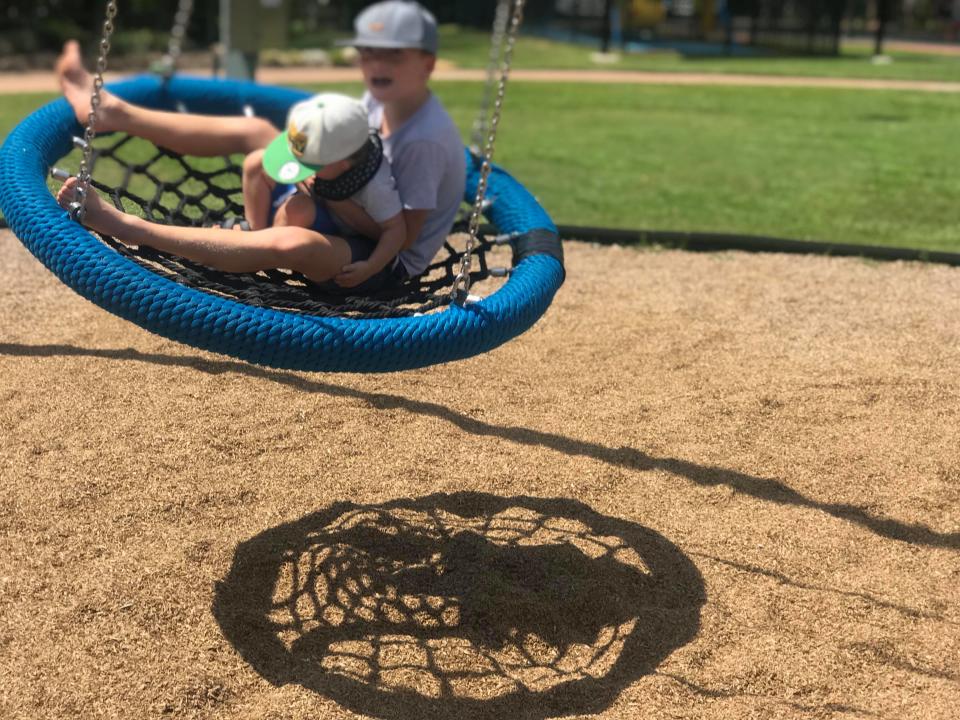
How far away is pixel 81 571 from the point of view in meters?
3.08

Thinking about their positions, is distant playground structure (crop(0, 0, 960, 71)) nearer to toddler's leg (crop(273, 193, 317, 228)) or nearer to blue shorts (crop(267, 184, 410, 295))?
blue shorts (crop(267, 184, 410, 295))

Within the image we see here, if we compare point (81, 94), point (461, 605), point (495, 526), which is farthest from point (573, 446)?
point (81, 94)

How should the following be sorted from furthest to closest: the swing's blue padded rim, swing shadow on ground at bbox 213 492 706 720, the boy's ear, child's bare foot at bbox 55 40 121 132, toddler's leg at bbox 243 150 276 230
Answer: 1. child's bare foot at bbox 55 40 121 132
2. the boy's ear
3. toddler's leg at bbox 243 150 276 230
4. swing shadow on ground at bbox 213 492 706 720
5. the swing's blue padded rim

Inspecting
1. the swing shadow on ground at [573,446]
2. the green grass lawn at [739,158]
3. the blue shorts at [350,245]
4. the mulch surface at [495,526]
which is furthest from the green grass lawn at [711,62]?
the blue shorts at [350,245]

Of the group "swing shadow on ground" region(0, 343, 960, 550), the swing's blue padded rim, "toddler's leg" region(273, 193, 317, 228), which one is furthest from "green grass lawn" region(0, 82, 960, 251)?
the swing's blue padded rim

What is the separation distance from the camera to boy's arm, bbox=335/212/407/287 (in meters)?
3.09

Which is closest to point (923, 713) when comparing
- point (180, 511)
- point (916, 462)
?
point (916, 462)

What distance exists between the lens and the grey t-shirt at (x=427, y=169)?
10.6 ft

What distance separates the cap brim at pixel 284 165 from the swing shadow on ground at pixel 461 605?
1013 millimetres

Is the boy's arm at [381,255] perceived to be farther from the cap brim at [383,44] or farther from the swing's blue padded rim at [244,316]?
the cap brim at [383,44]

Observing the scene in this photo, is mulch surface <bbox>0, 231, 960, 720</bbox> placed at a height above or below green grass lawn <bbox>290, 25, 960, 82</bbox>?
below

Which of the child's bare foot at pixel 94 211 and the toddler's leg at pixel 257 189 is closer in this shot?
the child's bare foot at pixel 94 211

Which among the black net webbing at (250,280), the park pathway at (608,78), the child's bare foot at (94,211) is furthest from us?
the park pathway at (608,78)

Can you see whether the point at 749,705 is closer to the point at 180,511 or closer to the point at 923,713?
the point at 923,713
